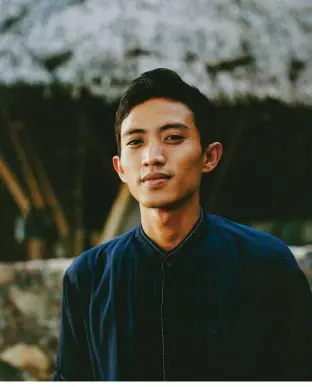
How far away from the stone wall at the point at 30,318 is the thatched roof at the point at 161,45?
0.86 metres

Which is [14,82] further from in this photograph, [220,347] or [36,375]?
[220,347]

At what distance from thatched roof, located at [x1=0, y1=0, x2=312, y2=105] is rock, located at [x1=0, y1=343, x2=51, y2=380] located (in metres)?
1.18

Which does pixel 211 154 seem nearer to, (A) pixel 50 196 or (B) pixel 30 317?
(B) pixel 30 317

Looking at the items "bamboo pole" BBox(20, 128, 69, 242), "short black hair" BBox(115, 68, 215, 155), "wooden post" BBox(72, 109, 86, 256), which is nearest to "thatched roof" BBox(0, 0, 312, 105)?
"wooden post" BBox(72, 109, 86, 256)

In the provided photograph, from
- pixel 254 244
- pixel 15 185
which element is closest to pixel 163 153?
pixel 254 244

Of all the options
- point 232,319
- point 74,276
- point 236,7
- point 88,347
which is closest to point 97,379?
point 88,347

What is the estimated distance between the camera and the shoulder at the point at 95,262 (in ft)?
4.42

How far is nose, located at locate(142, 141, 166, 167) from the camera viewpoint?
4.23ft

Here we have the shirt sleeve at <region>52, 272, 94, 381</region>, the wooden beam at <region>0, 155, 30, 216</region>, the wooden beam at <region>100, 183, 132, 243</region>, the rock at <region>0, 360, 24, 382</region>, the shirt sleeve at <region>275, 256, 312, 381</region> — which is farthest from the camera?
the wooden beam at <region>0, 155, 30, 216</region>

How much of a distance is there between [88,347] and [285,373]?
518 millimetres

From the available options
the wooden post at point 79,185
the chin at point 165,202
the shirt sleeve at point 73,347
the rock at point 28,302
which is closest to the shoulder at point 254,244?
the chin at point 165,202

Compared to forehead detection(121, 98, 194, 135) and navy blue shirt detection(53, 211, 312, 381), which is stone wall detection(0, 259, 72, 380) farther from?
forehead detection(121, 98, 194, 135)

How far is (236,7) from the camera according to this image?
2332mm

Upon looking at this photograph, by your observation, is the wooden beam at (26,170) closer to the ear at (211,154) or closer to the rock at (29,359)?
the rock at (29,359)
